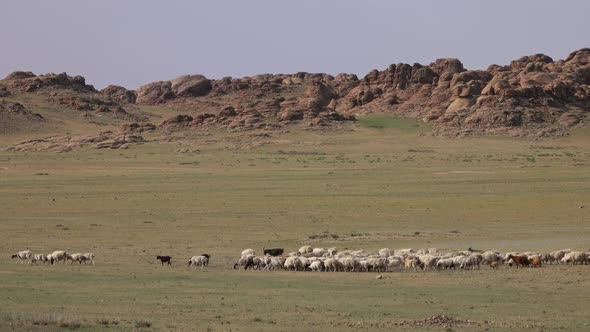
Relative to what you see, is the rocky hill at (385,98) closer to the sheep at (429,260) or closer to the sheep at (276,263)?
the sheep at (429,260)

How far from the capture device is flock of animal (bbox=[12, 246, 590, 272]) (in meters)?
27.3

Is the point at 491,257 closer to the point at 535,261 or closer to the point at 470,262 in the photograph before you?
the point at 470,262

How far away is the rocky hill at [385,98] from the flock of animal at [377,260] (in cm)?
7524

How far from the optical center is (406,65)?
418ft

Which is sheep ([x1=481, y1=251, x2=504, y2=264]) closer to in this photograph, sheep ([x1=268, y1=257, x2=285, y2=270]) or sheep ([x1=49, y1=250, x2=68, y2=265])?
sheep ([x1=268, y1=257, x2=285, y2=270])

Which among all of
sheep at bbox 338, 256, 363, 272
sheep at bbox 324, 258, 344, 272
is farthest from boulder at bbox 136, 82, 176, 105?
sheep at bbox 338, 256, 363, 272

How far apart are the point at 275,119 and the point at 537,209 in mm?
67853

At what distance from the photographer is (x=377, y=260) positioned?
27.2 meters

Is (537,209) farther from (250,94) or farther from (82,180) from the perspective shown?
(250,94)

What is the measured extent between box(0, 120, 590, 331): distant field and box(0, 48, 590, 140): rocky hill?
37.8 ft

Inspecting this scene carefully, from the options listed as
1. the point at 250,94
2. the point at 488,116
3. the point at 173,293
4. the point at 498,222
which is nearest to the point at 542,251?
the point at 498,222

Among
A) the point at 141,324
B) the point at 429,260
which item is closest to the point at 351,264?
the point at 429,260

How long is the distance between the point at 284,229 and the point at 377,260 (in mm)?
12898

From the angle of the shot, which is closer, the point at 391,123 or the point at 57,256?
the point at 57,256
